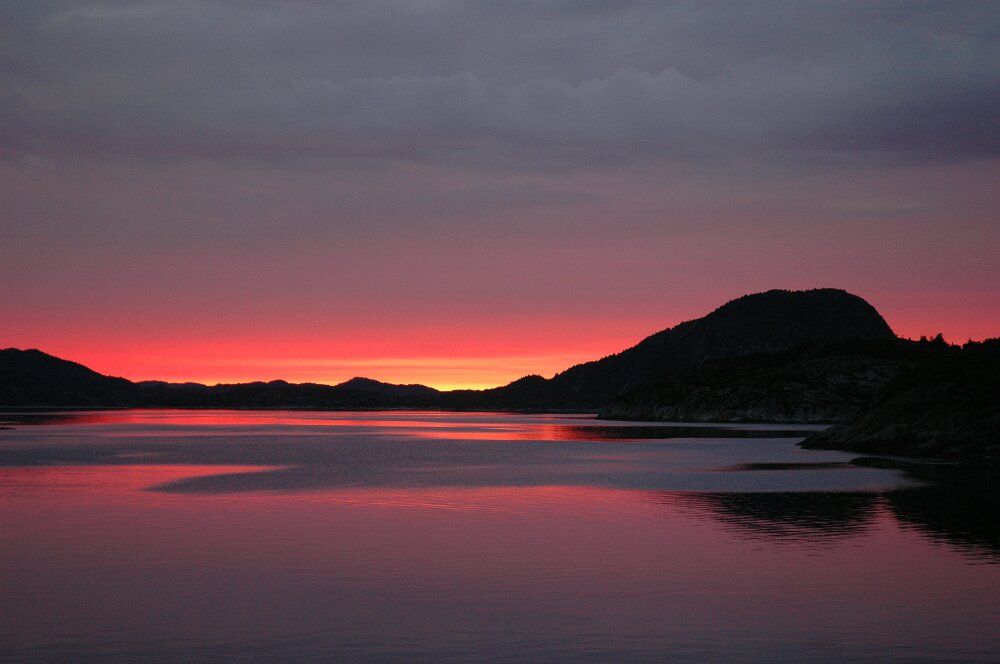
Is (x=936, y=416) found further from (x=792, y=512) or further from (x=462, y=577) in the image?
(x=462, y=577)

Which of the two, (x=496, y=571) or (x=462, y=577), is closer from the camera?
(x=462, y=577)

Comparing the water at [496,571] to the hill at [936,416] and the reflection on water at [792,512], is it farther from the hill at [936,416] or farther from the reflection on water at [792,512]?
the hill at [936,416]

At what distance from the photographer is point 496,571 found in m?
29.5

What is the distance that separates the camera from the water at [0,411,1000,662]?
832 inches

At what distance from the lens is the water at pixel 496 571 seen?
21125mm

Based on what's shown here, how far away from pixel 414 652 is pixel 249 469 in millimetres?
52744

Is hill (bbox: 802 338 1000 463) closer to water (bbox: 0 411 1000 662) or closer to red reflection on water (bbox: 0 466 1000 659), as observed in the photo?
water (bbox: 0 411 1000 662)

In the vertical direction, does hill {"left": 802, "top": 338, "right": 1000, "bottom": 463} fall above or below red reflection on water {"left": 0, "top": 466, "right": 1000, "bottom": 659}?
above

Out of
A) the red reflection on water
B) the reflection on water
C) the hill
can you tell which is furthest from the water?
the hill

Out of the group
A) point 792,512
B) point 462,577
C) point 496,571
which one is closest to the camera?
point 462,577

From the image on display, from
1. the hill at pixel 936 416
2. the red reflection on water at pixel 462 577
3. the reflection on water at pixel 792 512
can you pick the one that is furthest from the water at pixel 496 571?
the hill at pixel 936 416

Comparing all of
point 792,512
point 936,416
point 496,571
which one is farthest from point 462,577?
point 936,416

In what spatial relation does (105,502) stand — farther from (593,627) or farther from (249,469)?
(593,627)

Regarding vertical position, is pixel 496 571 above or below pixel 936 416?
below
